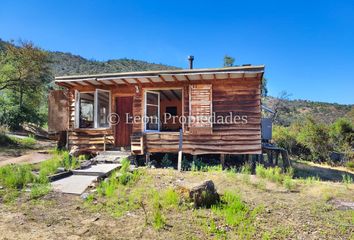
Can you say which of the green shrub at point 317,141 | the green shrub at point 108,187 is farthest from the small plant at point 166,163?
the green shrub at point 317,141

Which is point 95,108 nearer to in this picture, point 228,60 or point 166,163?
point 166,163

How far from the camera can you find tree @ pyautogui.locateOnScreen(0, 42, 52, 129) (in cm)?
1866

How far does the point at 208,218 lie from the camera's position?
5.67 m

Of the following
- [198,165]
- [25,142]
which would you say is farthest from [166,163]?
[25,142]

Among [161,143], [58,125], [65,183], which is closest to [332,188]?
[161,143]

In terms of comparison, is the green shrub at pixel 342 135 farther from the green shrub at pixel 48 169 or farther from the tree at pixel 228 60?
the green shrub at pixel 48 169

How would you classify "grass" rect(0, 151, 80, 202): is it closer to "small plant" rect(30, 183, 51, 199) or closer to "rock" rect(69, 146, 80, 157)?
"small plant" rect(30, 183, 51, 199)

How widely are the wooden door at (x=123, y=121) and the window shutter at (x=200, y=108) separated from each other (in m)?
3.09

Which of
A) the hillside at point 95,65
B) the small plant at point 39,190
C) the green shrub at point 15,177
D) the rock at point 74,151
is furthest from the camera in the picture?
the hillside at point 95,65

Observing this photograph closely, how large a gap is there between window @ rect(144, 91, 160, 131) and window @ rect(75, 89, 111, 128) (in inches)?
72.1

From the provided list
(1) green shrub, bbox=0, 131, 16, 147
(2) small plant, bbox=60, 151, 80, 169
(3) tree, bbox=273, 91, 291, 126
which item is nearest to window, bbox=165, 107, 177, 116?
(2) small plant, bbox=60, 151, 80, 169

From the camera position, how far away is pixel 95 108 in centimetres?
1209

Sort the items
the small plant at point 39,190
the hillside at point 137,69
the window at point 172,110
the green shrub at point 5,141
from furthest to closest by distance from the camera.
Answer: the hillside at point 137,69 → the window at point 172,110 → the green shrub at point 5,141 → the small plant at point 39,190

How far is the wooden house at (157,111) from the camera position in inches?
429
